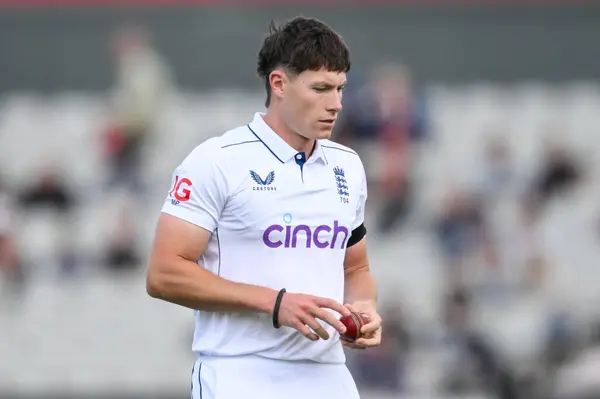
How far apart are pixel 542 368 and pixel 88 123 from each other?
21.8 feet

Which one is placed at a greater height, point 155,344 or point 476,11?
point 476,11

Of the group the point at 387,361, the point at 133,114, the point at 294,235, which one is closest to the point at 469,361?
the point at 387,361

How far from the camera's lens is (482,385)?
10617 millimetres

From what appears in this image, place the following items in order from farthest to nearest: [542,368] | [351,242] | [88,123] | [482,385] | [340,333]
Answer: [88,123] < [542,368] < [482,385] < [351,242] < [340,333]

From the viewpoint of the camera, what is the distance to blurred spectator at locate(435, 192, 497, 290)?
506 inches

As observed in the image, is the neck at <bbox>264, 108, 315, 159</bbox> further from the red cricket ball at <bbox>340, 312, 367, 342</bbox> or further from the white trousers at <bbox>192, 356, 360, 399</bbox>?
the white trousers at <bbox>192, 356, 360, 399</bbox>

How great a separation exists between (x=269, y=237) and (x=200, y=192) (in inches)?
11.8

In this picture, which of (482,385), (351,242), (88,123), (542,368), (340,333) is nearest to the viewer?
(340,333)

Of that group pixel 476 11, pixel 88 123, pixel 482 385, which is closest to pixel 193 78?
pixel 88 123

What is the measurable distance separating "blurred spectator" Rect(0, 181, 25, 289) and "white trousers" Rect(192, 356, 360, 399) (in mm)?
8937

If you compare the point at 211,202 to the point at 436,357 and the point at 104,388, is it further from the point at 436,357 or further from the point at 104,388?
the point at 104,388

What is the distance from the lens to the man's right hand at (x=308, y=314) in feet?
14.4

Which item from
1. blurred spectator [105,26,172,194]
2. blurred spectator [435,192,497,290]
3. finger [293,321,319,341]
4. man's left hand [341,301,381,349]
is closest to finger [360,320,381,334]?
man's left hand [341,301,381,349]

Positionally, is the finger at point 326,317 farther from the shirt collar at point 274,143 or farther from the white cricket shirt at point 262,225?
the shirt collar at point 274,143
